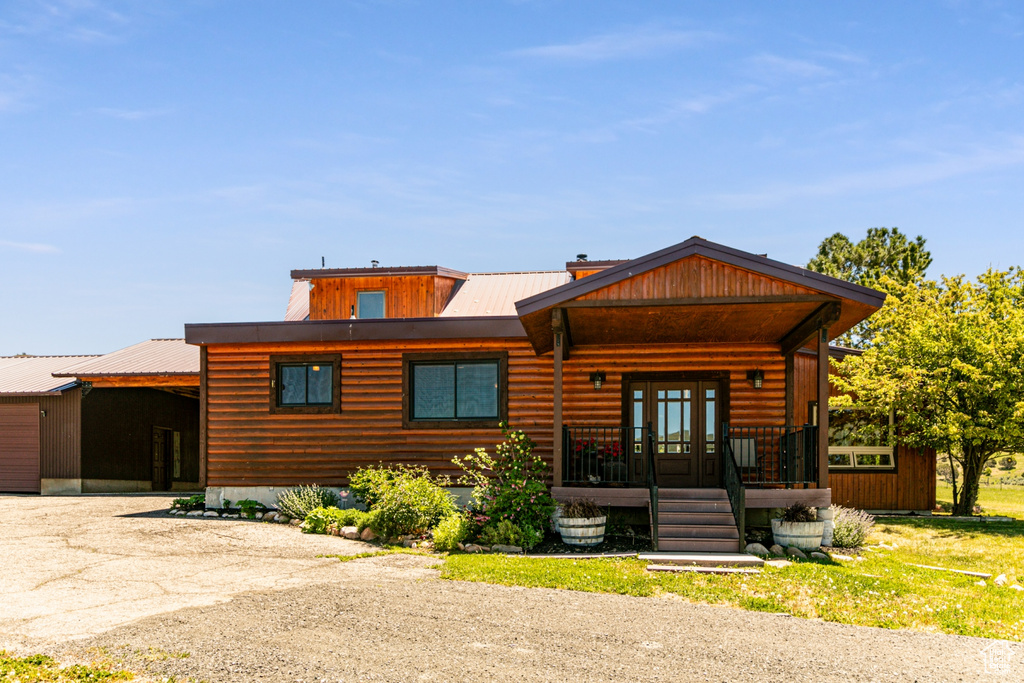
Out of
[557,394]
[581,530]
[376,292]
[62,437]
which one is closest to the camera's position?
[581,530]

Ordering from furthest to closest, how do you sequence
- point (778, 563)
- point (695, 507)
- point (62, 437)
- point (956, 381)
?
point (62, 437) → point (956, 381) → point (695, 507) → point (778, 563)

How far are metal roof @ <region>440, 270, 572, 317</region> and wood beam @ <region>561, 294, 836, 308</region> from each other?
20.9ft

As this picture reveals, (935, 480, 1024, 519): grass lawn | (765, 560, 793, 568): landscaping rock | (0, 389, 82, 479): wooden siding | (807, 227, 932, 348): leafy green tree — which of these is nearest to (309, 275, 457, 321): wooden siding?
(0, 389, 82, 479): wooden siding

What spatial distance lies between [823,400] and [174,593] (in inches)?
335

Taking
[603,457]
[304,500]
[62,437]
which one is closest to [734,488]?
[603,457]

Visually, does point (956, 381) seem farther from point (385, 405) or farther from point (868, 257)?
point (868, 257)

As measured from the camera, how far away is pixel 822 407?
37.6ft

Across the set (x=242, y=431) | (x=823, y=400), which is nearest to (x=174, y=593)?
(x=242, y=431)

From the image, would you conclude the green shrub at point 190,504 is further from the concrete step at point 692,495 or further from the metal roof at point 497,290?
the concrete step at point 692,495

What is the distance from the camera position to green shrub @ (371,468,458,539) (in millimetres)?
12320

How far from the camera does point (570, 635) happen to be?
686 centimetres

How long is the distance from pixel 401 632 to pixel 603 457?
701cm

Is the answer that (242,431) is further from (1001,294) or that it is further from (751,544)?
(1001,294)

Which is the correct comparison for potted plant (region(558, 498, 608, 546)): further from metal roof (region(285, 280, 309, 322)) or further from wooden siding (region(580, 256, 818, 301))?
metal roof (region(285, 280, 309, 322))
